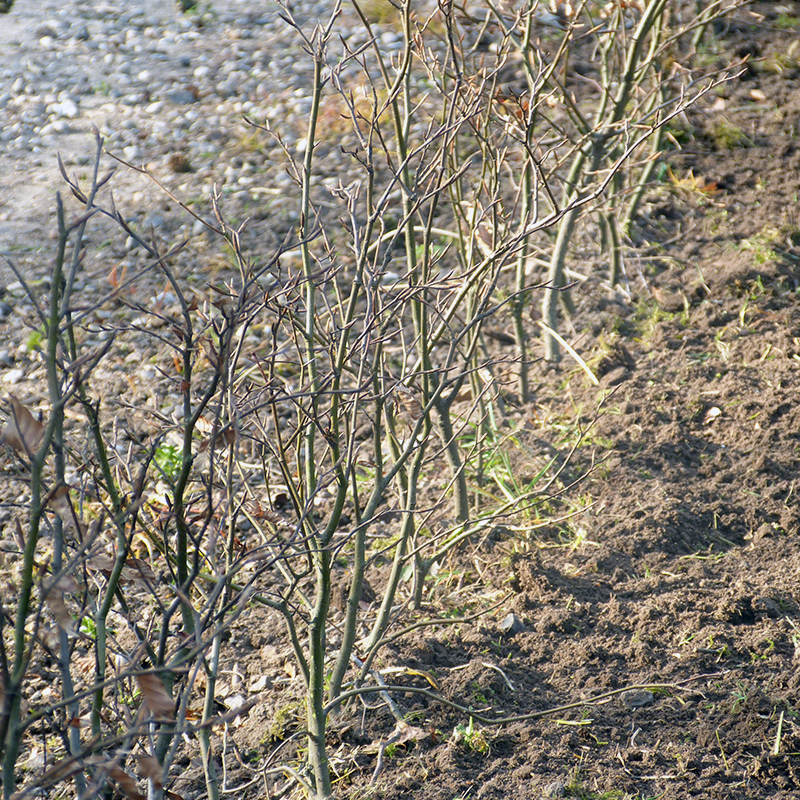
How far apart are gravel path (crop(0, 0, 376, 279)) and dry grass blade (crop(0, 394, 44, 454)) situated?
12.0ft

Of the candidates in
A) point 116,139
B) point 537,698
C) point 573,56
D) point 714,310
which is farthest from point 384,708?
point 573,56

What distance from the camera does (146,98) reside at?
5.84 m

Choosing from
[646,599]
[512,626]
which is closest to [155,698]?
[512,626]

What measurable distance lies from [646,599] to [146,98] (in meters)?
5.03

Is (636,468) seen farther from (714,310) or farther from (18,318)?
(18,318)

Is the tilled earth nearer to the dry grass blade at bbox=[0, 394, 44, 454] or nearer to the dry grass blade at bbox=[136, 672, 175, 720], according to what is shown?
the dry grass blade at bbox=[136, 672, 175, 720]

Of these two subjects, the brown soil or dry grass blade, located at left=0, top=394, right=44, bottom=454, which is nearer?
dry grass blade, located at left=0, top=394, right=44, bottom=454

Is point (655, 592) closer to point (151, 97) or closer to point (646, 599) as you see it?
point (646, 599)

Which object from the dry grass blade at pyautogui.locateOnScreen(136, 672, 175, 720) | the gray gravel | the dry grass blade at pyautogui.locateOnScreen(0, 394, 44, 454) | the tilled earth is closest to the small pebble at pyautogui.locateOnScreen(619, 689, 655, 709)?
the tilled earth

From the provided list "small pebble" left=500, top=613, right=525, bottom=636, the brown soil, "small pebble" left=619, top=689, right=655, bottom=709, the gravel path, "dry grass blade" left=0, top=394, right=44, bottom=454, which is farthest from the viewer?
the gravel path

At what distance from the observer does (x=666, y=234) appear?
13.8 feet

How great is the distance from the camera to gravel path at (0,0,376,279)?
16.1 ft

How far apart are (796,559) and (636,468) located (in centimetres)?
61

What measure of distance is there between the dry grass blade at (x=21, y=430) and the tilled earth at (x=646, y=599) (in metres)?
1.19
